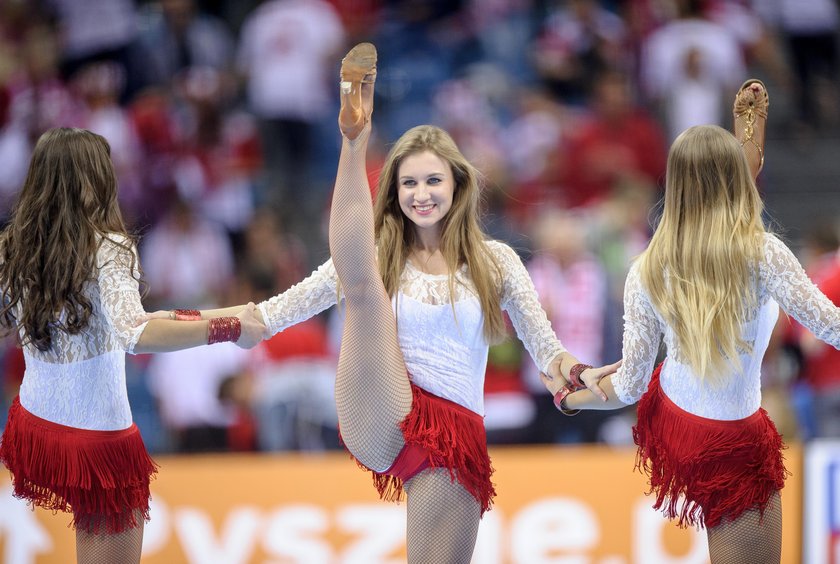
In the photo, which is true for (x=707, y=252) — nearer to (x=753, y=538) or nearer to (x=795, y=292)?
(x=795, y=292)

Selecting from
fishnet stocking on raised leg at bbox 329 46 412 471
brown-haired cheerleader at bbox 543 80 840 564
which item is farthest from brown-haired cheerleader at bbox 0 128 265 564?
brown-haired cheerleader at bbox 543 80 840 564

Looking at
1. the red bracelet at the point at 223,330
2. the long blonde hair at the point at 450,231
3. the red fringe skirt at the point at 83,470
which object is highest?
the long blonde hair at the point at 450,231

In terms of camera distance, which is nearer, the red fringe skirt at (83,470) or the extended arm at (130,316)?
the extended arm at (130,316)

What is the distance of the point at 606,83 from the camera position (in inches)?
353

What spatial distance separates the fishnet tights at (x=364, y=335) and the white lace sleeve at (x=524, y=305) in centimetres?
48

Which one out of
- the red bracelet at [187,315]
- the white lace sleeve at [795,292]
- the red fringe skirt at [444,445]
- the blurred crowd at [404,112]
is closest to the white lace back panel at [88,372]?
the red bracelet at [187,315]

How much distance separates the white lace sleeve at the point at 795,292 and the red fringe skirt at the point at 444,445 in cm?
108

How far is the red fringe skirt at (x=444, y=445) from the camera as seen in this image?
12.6 feet

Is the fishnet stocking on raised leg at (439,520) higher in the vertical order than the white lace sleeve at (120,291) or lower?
lower

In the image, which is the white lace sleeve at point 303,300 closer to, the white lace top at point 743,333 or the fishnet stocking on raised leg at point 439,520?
the fishnet stocking on raised leg at point 439,520

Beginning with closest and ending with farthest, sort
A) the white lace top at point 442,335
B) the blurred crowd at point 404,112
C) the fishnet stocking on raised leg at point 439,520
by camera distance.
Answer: the fishnet stocking on raised leg at point 439,520
the white lace top at point 442,335
the blurred crowd at point 404,112

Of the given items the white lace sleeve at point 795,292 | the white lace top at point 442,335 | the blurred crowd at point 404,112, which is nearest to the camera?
the white lace sleeve at point 795,292

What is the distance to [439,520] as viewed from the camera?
12.6 feet

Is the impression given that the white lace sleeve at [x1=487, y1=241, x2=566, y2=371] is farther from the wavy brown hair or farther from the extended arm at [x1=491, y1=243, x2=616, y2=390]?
the wavy brown hair
